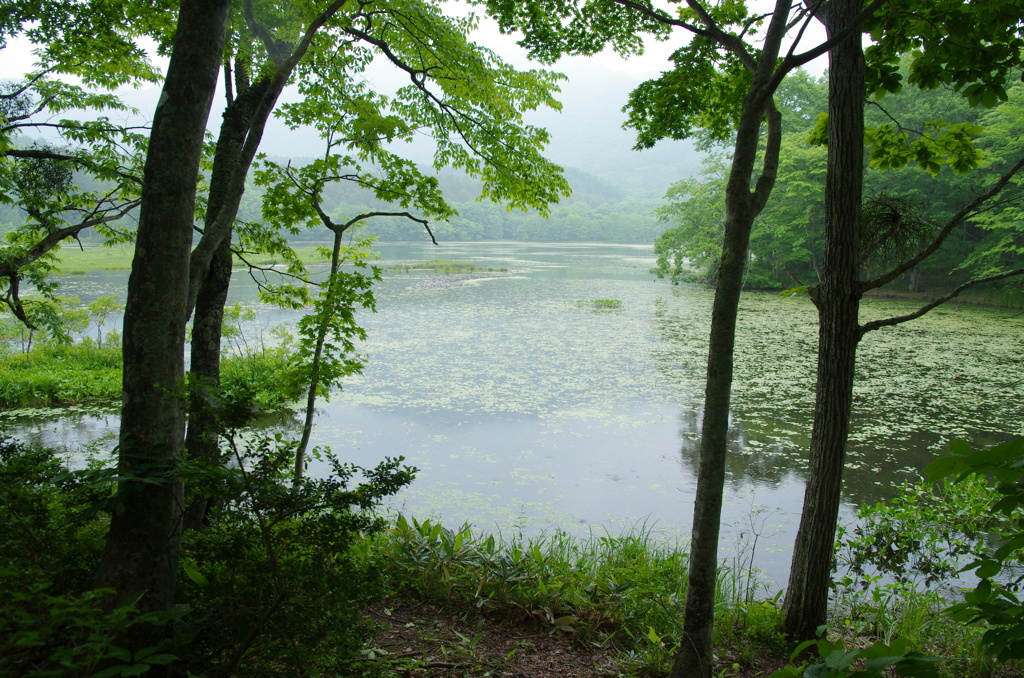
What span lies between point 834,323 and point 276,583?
8.13 feet

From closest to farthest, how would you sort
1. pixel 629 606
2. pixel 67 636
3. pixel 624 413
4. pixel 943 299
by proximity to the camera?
pixel 67 636, pixel 943 299, pixel 629 606, pixel 624 413

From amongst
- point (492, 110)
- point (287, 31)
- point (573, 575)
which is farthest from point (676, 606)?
point (287, 31)

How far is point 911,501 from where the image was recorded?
4535 millimetres

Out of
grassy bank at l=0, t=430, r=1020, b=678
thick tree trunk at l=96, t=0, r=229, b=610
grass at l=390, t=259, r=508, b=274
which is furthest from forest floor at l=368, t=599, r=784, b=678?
grass at l=390, t=259, r=508, b=274

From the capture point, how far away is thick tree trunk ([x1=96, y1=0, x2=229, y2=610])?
5.16ft

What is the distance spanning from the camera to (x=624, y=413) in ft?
24.1

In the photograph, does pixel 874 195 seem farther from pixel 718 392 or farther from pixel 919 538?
pixel 718 392

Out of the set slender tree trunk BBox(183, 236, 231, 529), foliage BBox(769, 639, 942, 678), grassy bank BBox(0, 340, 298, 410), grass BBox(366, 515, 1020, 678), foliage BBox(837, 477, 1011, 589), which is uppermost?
slender tree trunk BBox(183, 236, 231, 529)

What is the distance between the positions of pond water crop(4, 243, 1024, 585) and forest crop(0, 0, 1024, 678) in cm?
81

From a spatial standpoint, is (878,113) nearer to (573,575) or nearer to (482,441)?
(482,441)

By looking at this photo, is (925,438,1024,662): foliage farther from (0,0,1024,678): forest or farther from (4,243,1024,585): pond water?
(4,243,1024,585): pond water

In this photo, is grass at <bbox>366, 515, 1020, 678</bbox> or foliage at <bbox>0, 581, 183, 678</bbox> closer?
foliage at <bbox>0, 581, 183, 678</bbox>

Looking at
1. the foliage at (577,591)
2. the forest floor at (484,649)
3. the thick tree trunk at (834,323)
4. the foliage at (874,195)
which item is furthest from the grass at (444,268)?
the thick tree trunk at (834,323)

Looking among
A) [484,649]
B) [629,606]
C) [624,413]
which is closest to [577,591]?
[629,606]
